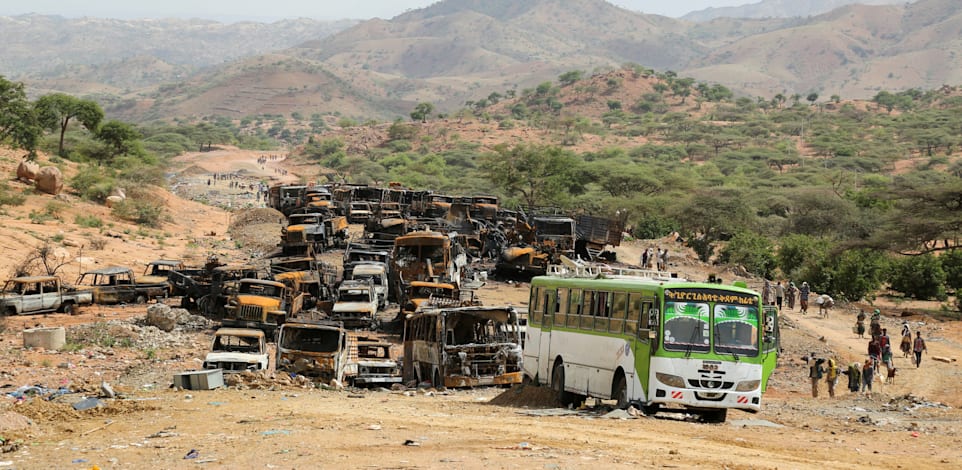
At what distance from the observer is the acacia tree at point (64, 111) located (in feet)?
265

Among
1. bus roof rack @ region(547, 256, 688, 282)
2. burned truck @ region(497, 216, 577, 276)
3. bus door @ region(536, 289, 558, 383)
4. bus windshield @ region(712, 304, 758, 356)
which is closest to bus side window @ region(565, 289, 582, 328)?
bus roof rack @ region(547, 256, 688, 282)

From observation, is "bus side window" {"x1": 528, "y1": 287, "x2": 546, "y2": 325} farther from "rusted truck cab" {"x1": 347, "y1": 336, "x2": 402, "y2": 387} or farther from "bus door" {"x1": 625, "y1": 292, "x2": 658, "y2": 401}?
"bus door" {"x1": 625, "y1": 292, "x2": 658, "y2": 401}

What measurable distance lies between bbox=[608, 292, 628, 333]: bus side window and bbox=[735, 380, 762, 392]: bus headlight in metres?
1.90

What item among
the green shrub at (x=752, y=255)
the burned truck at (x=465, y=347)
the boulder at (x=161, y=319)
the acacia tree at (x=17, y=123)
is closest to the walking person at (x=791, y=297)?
the green shrub at (x=752, y=255)

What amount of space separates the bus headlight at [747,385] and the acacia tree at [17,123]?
54996 millimetres

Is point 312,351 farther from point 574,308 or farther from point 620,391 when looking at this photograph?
point 620,391

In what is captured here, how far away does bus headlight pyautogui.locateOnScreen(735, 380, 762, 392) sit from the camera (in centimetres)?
1603

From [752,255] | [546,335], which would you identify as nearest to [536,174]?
[752,255]

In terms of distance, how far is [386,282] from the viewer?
33.6 metres

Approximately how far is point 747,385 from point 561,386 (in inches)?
137

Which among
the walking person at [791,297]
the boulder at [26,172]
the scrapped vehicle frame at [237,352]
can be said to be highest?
the boulder at [26,172]

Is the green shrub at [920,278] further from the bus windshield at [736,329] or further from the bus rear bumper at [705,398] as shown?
the bus rear bumper at [705,398]

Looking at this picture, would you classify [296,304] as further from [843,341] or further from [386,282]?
[843,341]

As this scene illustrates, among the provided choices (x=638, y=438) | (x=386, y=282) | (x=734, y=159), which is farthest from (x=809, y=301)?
(x=734, y=159)
